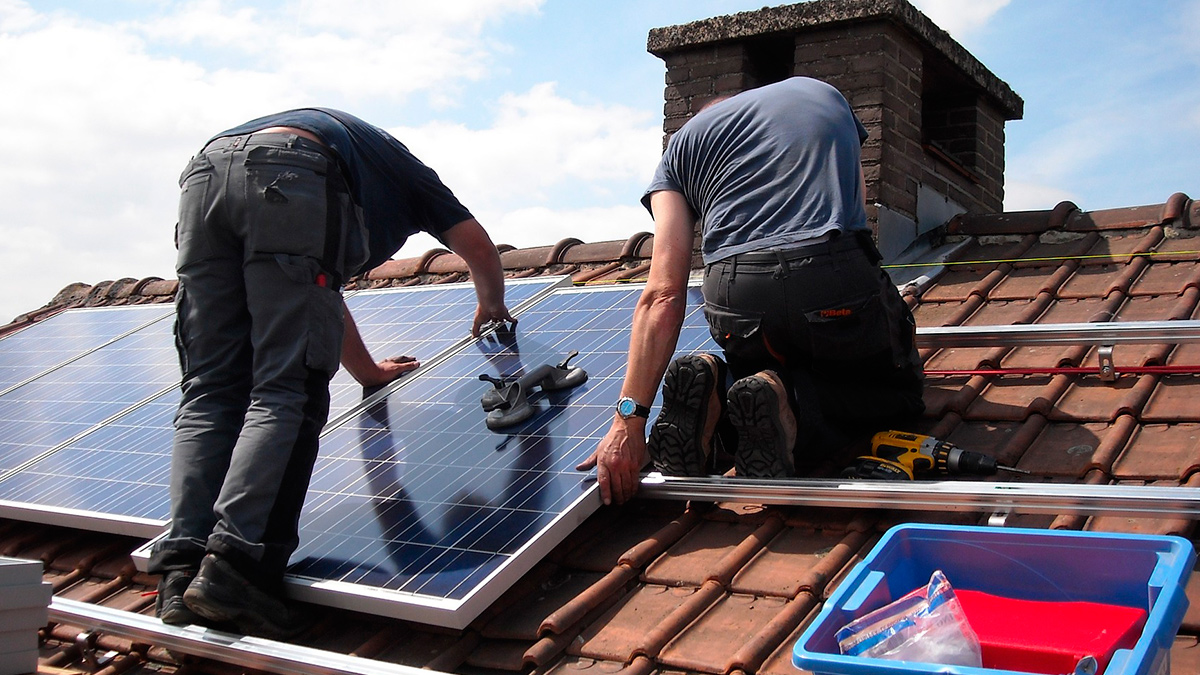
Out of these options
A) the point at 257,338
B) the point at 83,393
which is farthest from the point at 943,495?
the point at 83,393

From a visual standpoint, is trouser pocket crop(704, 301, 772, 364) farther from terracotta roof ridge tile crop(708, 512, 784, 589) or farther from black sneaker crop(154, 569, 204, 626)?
black sneaker crop(154, 569, 204, 626)

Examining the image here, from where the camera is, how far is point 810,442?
3400mm

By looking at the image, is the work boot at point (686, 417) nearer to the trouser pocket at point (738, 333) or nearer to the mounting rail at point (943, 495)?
the mounting rail at point (943, 495)

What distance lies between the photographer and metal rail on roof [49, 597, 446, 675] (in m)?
2.71

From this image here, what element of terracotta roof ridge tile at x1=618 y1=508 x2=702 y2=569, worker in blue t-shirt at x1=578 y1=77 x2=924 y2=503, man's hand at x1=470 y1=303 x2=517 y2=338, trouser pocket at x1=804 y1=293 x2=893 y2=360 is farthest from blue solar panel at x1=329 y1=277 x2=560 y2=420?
trouser pocket at x1=804 y1=293 x2=893 y2=360

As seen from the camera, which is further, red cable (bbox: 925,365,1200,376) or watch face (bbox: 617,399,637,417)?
red cable (bbox: 925,365,1200,376)

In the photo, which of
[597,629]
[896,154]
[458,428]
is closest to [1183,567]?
[597,629]

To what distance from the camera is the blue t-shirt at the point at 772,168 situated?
3.48 m

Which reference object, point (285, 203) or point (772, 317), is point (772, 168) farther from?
point (285, 203)

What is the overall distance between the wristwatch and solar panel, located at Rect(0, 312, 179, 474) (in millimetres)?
2942

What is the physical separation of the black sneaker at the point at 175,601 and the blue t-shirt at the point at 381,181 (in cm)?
111

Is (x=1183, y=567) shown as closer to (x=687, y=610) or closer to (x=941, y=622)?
(x=941, y=622)

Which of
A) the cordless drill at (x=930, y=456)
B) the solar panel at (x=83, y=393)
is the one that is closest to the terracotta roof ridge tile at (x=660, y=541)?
the cordless drill at (x=930, y=456)

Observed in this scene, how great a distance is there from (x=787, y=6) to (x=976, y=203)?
1771 millimetres
